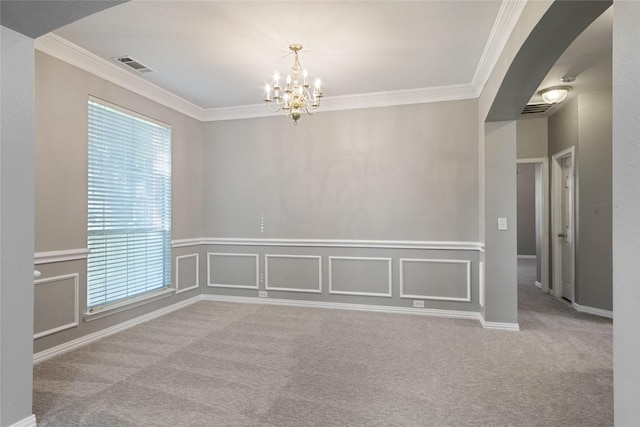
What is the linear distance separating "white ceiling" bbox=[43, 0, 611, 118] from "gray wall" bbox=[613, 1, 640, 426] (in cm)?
177

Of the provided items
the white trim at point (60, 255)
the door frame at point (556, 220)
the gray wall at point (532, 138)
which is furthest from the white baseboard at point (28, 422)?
the gray wall at point (532, 138)

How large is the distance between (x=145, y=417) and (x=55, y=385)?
3.11 feet

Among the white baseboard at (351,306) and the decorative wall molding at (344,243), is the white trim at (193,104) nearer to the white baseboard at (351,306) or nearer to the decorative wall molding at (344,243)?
the decorative wall molding at (344,243)

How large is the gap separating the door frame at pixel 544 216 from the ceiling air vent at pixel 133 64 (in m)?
5.38

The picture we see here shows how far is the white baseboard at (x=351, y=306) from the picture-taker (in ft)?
13.7

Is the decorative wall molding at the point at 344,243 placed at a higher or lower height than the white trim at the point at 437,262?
higher

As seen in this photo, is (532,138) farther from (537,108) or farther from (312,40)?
(312,40)

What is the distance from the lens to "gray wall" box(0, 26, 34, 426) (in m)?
1.81

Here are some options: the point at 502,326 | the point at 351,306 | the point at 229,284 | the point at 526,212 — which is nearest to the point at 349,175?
the point at 351,306

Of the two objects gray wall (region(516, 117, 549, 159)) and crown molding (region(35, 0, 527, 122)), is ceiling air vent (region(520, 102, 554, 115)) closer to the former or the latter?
gray wall (region(516, 117, 549, 159))

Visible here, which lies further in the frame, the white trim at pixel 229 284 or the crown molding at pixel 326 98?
the white trim at pixel 229 284

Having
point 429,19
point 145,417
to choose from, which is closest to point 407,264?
point 429,19

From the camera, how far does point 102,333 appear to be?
3506 millimetres

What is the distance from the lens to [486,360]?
293 cm
